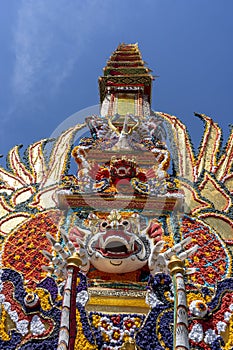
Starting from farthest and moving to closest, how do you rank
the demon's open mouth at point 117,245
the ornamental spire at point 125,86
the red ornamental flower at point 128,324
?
the ornamental spire at point 125,86
the demon's open mouth at point 117,245
the red ornamental flower at point 128,324

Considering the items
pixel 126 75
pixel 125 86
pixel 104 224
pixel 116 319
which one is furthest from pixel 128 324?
pixel 126 75

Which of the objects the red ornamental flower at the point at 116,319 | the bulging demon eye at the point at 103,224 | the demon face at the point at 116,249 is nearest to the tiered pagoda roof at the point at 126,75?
the bulging demon eye at the point at 103,224

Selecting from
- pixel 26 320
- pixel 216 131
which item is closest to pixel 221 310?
pixel 26 320

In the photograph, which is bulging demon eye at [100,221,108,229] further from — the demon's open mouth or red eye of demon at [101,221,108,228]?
the demon's open mouth

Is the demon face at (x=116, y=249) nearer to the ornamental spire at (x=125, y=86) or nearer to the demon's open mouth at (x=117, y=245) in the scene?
the demon's open mouth at (x=117, y=245)

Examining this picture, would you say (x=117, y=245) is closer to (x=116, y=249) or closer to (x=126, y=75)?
(x=116, y=249)

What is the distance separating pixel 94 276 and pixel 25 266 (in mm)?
968

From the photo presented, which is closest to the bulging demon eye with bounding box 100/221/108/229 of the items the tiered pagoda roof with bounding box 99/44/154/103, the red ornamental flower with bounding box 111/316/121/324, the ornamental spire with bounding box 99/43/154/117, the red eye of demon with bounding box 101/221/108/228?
the red eye of demon with bounding box 101/221/108/228

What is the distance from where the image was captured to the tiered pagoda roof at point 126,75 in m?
11.8

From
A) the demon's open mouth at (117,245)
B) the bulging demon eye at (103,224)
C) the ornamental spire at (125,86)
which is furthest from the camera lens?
the ornamental spire at (125,86)

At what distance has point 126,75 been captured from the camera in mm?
12008

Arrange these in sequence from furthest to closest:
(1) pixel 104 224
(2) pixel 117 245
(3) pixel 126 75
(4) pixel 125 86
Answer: (3) pixel 126 75 → (4) pixel 125 86 → (1) pixel 104 224 → (2) pixel 117 245

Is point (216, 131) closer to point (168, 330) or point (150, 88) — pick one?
point (150, 88)

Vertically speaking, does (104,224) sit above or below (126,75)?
below
